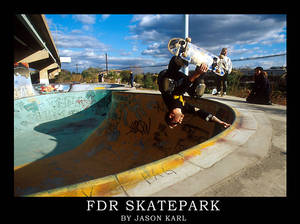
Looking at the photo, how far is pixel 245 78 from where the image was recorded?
12711 millimetres

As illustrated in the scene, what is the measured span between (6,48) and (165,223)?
3412 mm

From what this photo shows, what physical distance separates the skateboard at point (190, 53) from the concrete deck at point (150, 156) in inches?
64.9

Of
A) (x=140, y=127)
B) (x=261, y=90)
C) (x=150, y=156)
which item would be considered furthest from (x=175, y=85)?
(x=261, y=90)

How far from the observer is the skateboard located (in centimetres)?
363

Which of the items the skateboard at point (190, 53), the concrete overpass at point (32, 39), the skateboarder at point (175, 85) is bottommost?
the skateboarder at point (175, 85)

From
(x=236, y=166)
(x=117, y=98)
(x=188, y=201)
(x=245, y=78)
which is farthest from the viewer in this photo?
(x=245, y=78)

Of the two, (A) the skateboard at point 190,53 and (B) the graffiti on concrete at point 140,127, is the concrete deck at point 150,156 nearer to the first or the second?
(B) the graffiti on concrete at point 140,127

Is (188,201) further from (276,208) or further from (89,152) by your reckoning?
(89,152)

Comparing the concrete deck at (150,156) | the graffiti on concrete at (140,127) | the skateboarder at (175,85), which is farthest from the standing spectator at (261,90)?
the graffiti on concrete at (140,127)

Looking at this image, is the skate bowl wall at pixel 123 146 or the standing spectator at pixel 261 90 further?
the standing spectator at pixel 261 90

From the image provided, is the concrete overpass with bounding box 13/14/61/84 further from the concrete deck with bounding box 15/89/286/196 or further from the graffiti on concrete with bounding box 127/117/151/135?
the graffiti on concrete with bounding box 127/117/151/135

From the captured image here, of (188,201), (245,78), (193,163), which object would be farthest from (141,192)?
(245,78)

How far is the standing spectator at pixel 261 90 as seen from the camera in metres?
6.82

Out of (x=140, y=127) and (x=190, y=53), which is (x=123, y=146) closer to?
(x=140, y=127)
